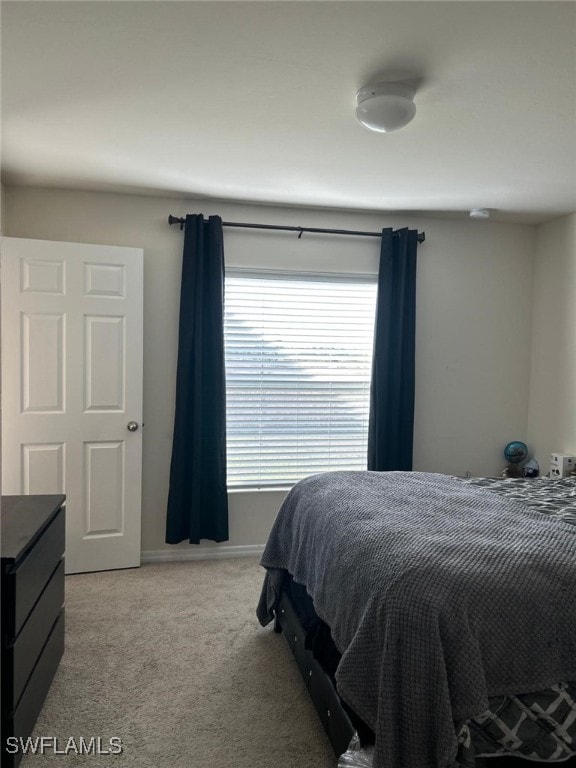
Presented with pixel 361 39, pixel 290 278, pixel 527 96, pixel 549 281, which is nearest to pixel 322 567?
pixel 361 39

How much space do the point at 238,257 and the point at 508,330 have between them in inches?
87.8

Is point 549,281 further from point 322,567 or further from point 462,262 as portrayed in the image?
point 322,567

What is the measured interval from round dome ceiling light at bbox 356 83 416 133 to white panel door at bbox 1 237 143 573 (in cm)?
186

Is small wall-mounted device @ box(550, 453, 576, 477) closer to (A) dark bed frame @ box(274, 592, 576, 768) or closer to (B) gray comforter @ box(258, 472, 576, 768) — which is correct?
(B) gray comforter @ box(258, 472, 576, 768)

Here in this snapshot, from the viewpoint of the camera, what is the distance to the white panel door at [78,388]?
3.31 m

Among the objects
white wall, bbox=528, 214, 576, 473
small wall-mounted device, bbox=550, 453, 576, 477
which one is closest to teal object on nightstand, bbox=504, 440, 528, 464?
white wall, bbox=528, 214, 576, 473

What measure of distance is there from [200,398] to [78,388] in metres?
0.78

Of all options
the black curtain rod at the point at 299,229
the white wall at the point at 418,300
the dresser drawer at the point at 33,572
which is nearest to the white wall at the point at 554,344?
the white wall at the point at 418,300

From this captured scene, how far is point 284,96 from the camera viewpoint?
221cm

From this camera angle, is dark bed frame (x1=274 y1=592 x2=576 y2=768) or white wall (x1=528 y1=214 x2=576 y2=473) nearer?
dark bed frame (x1=274 y1=592 x2=576 y2=768)

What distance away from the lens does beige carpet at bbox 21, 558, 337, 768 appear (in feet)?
6.33

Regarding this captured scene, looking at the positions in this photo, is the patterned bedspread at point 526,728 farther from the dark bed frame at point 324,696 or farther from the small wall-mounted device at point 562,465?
the small wall-mounted device at point 562,465

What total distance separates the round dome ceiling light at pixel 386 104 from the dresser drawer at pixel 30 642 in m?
2.32

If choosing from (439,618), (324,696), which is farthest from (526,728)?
(324,696)
